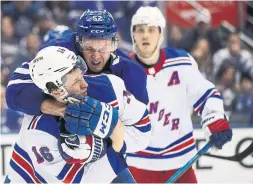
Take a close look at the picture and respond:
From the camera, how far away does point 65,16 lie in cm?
551

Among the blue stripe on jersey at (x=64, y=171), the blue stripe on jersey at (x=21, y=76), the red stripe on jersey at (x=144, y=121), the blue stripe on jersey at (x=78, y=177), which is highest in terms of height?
the blue stripe on jersey at (x=21, y=76)

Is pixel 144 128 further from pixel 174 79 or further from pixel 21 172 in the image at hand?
pixel 174 79

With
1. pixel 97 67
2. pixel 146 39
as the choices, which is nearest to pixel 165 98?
pixel 146 39

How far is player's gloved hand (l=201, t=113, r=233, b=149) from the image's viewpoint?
294cm

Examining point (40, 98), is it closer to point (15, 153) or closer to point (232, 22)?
point (15, 153)

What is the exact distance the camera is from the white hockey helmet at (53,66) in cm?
197

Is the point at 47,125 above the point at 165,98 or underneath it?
above

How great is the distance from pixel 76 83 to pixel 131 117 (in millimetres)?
233

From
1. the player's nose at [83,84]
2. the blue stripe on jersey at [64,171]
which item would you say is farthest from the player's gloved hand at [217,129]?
the player's nose at [83,84]

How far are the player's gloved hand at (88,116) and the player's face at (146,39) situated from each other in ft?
3.88

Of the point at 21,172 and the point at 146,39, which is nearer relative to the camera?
the point at 21,172

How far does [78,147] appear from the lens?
80.0 inches

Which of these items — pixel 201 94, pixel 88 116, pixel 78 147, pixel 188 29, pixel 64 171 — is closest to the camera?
pixel 88 116

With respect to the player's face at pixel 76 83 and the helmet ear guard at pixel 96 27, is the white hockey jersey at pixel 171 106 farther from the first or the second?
the player's face at pixel 76 83
